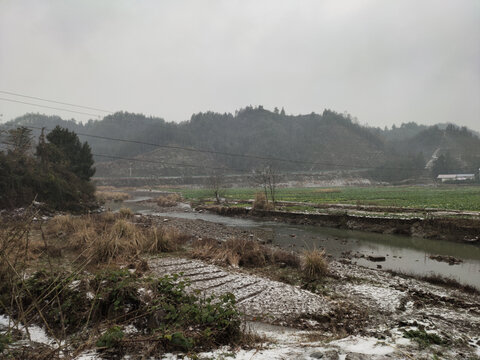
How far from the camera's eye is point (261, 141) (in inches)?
5935

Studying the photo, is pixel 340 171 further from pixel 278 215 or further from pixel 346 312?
pixel 346 312

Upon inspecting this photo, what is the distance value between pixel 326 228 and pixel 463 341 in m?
17.7

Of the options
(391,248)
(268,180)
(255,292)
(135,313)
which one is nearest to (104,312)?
(135,313)

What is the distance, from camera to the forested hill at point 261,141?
122875 mm

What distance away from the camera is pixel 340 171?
107 m

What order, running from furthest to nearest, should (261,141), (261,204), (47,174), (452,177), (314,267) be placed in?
(261,141), (452,177), (261,204), (47,174), (314,267)

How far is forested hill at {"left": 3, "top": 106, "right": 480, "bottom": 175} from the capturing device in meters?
123

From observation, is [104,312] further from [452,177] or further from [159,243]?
[452,177]

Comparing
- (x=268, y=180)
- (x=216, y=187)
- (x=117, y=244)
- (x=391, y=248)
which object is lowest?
(x=391, y=248)

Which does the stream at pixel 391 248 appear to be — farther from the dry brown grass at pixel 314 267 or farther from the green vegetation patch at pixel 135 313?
the green vegetation patch at pixel 135 313

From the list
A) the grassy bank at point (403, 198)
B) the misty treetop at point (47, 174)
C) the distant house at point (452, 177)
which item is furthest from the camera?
the distant house at point (452, 177)

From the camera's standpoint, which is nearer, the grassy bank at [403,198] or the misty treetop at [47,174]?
the misty treetop at [47,174]

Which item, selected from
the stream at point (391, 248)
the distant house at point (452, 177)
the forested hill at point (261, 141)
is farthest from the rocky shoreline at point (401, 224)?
the forested hill at point (261, 141)

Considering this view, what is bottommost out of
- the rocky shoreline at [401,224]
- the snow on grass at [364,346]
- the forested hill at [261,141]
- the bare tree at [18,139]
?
the rocky shoreline at [401,224]
